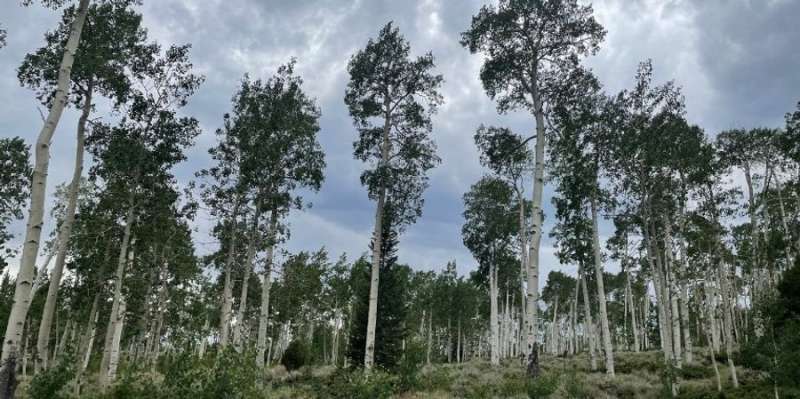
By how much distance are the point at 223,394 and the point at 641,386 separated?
1595cm

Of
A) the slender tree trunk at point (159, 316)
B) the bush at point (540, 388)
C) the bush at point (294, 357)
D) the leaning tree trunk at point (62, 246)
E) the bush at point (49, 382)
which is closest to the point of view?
the bush at point (49, 382)

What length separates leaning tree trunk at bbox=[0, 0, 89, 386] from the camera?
8.30 metres

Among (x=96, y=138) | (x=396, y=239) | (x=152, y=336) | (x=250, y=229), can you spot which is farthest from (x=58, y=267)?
(x=152, y=336)

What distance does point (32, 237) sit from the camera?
28.8 feet

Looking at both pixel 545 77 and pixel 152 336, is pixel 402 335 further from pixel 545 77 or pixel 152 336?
pixel 152 336

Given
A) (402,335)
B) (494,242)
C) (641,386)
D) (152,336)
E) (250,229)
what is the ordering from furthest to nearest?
(152,336)
(494,242)
(402,335)
(250,229)
(641,386)

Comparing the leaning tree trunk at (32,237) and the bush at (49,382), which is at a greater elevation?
the leaning tree trunk at (32,237)

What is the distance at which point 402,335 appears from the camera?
2466 centimetres

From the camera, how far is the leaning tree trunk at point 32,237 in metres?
8.30

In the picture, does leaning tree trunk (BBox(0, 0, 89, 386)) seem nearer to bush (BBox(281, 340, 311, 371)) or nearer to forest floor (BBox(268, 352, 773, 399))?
forest floor (BBox(268, 352, 773, 399))

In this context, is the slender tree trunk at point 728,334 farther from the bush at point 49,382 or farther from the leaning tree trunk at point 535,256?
the bush at point 49,382

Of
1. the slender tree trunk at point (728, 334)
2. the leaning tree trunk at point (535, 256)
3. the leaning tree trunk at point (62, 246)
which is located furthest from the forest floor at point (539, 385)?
the leaning tree trunk at point (62, 246)

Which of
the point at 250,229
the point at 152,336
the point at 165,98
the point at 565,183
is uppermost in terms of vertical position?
the point at 165,98

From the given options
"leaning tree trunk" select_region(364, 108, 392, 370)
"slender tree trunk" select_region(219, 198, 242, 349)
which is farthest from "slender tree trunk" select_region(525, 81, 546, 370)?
"slender tree trunk" select_region(219, 198, 242, 349)
